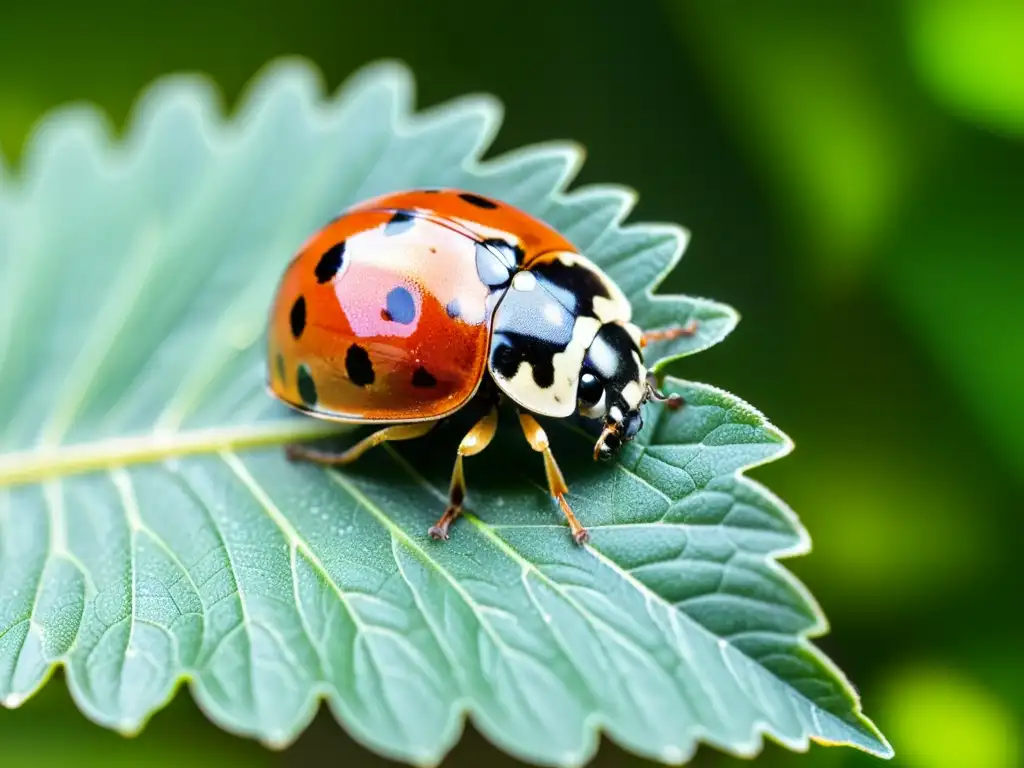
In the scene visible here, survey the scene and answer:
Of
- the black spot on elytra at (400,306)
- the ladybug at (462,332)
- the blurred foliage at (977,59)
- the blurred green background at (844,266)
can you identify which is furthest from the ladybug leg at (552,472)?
the blurred foliage at (977,59)

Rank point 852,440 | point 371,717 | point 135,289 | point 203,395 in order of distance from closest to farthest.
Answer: point 371,717
point 203,395
point 135,289
point 852,440

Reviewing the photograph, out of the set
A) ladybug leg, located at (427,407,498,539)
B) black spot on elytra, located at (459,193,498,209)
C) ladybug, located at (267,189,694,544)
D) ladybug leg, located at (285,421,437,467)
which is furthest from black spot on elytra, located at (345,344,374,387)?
black spot on elytra, located at (459,193,498,209)

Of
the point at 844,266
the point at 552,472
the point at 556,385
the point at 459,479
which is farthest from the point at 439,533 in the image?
the point at 844,266

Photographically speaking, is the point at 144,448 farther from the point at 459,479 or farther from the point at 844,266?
the point at 844,266

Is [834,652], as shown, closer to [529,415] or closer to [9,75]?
[529,415]

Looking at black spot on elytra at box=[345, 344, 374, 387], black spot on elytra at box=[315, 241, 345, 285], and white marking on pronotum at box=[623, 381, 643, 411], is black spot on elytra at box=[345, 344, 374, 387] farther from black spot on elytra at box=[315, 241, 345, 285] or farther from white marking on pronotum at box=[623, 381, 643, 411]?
white marking on pronotum at box=[623, 381, 643, 411]

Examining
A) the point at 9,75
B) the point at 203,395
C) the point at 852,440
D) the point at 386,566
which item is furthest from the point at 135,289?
the point at 852,440
